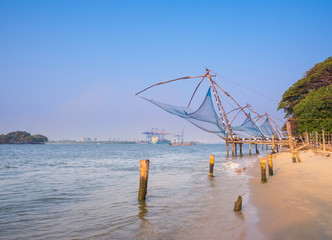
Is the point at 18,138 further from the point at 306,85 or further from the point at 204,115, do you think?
the point at 306,85

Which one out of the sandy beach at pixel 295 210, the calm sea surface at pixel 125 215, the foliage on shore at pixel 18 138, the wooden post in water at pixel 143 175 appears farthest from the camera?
the foliage on shore at pixel 18 138

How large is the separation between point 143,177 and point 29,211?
3.39 meters

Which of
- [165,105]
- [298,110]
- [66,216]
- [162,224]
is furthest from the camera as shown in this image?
[298,110]

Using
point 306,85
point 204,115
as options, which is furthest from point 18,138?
point 306,85

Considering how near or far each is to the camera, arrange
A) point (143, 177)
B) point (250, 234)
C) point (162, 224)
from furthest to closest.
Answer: point (143, 177)
point (162, 224)
point (250, 234)

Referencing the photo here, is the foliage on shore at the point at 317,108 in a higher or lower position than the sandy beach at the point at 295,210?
higher

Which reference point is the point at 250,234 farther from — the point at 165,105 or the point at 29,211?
the point at 165,105

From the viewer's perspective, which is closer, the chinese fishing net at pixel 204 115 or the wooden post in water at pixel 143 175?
the wooden post in water at pixel 143 175

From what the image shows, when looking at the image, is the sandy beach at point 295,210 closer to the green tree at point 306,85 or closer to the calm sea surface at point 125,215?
the calm sea surface at point 125,215

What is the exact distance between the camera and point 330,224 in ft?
14.5

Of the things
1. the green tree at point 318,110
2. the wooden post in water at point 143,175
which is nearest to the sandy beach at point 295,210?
the wooden post in water at point 143,175

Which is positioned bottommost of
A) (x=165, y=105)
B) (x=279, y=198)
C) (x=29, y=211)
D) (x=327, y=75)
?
(x=29, y=211)

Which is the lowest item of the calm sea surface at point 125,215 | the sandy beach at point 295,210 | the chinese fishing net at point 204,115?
the calm sea surface at point 125,215

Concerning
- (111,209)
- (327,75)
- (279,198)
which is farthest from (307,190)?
(327,75)
